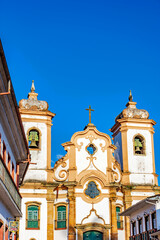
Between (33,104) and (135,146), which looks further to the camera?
(135,146)

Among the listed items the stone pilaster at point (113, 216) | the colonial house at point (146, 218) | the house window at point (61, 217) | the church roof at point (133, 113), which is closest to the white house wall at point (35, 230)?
the house window at point (61, 217)

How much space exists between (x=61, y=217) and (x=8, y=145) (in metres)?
18.1

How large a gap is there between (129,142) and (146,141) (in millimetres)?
1660

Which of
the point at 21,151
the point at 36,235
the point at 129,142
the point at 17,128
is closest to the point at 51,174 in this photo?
the point at 36,235

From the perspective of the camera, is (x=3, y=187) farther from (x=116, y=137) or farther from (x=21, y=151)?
(x=116, y=137)

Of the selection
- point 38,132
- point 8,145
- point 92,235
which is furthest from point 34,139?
point 8,145

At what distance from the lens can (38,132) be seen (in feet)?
123

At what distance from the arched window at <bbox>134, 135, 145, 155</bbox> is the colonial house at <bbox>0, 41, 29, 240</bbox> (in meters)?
18.8

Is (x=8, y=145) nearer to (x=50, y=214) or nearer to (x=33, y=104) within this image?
(x=50, y=214)

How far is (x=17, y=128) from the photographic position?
699 inches

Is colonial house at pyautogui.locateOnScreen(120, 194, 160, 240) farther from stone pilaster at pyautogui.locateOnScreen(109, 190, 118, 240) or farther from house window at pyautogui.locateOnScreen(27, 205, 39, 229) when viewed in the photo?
house window at pyautogui.locateOnScreen(27, 205, 39, 229)

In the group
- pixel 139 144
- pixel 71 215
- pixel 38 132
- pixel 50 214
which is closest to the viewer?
pixel 71 215

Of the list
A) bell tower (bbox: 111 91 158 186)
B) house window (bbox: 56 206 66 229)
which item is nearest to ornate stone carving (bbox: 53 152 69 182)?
house window (bbox: 56 206 66 229)

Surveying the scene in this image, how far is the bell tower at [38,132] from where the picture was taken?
3625 cm
